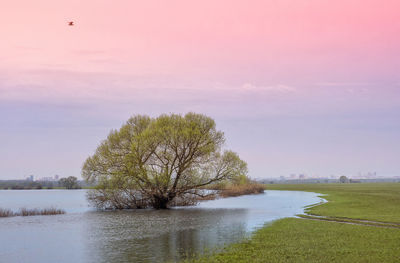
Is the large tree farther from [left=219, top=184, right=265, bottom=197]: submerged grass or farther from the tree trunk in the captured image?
[left=219, top=184, right=265, bottom=197]: submerged grass

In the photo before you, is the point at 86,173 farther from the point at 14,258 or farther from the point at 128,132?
the point at 14,258

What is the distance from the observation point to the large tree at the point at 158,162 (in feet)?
205

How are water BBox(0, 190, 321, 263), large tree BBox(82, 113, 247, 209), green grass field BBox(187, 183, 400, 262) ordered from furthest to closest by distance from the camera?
large tree BBox(82, 113, 247, 209)
water BBox(0, 190, 321, 263)
green grass field BBox(187, 183, 400, 262)

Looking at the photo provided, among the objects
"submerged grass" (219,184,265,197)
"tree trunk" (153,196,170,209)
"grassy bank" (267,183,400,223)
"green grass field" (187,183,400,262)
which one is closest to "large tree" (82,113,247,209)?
"tree trunk" (153,196,170,209)

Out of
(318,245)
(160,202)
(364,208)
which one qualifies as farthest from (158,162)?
(318,245)

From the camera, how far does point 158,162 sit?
6488 centimetres

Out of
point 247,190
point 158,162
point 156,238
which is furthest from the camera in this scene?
point 247,190

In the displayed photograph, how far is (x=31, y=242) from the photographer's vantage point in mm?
31734

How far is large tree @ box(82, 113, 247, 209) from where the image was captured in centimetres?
6244

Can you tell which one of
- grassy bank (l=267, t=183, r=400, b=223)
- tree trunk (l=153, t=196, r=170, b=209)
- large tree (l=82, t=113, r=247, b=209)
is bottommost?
grassy bank (l=267, t=183, r=400, b=223)

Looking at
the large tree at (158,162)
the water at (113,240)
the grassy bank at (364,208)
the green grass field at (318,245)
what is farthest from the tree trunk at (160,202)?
the green grass field at (318,245)

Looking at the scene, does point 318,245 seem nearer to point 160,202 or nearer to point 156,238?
point 156,238

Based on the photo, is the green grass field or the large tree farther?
the large tree

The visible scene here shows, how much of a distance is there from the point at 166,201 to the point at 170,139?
1096 centimetres
